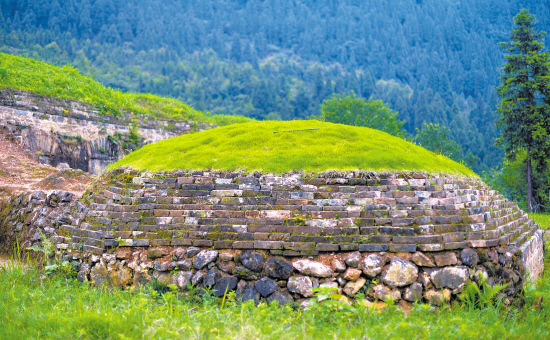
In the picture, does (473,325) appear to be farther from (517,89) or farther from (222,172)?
(517,89)

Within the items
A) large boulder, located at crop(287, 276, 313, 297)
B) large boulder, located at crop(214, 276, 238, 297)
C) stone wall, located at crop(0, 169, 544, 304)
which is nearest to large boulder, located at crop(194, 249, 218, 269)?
stone wall, located at crop(0, 169, 544, 304)

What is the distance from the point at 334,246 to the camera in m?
4.40

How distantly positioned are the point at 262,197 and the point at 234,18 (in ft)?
286

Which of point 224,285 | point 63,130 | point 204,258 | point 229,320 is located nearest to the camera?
point 229,320

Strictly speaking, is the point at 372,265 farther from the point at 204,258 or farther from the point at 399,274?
the point at 204,258

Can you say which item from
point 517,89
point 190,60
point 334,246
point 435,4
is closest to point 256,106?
point 190,60

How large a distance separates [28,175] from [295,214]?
909 centimetres

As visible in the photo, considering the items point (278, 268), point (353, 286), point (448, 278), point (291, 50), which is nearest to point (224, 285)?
point (278, 268)

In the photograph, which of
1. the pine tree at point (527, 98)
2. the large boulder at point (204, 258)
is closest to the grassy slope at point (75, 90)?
the large boulder at point (204, 258)

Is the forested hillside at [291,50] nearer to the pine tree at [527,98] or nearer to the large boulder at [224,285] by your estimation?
the pine tree at [527,98]

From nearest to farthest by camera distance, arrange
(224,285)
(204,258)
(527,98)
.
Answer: (224,285)
(204,258)
(527,98)

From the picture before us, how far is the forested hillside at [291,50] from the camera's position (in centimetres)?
5009

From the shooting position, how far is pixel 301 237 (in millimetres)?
4516

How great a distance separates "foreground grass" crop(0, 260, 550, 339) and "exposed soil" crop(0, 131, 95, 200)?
5.70m
